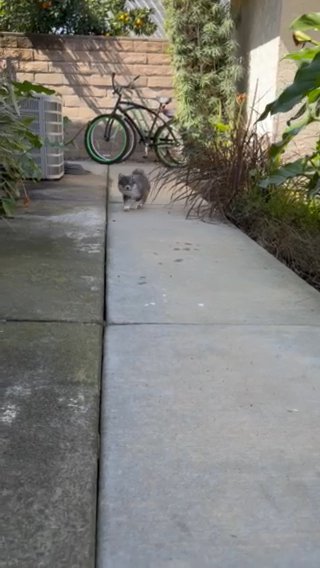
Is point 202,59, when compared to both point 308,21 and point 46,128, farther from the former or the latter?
point 308,21

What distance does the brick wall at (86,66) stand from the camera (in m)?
8.91

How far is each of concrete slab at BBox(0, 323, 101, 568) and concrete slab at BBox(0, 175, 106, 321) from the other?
9.5 inches

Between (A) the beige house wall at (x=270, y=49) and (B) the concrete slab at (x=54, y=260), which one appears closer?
(B) the concrete slab at (x=54, y=260)

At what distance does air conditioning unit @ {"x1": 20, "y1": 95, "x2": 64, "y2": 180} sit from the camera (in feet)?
18.7

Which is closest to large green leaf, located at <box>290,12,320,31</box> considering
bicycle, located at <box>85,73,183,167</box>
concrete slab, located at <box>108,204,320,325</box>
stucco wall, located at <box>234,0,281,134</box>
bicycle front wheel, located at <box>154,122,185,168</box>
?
concrete slab, located at <box>108,204,320,325</box>

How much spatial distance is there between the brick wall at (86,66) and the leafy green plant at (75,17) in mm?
426

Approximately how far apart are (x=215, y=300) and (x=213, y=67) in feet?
20.7

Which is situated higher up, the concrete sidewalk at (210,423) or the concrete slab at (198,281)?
the concrete sidewalk at (210,423)

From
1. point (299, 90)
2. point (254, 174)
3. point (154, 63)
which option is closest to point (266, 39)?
point (154, 63)

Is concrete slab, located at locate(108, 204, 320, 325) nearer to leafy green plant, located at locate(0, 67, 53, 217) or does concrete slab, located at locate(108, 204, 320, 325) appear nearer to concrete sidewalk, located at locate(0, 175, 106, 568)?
concrete sidewalk, located at locate(0, 175, 106, 568)

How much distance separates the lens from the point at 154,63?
912cm

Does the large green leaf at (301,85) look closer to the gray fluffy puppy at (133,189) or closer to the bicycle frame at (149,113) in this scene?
the gray fluffy puppy at (133,189)

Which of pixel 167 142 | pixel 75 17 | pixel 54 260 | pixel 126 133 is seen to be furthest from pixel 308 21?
pixel 75 17

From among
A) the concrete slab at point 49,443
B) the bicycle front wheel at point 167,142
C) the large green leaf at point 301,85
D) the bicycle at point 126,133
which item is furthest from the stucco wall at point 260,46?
the concrete slab at point 49,443
